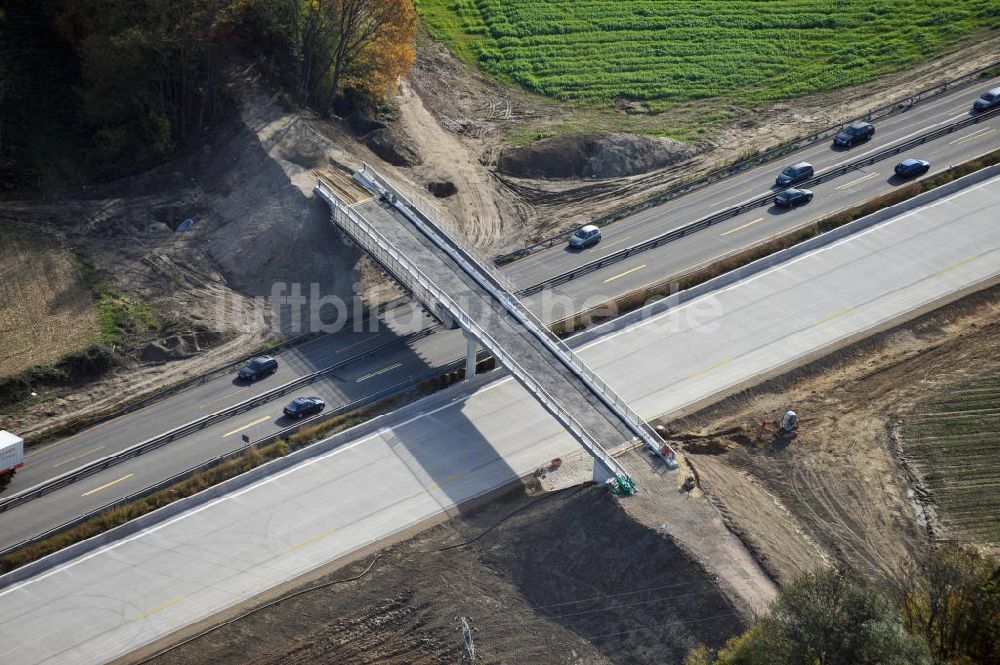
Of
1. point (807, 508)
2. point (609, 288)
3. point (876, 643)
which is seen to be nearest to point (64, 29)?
point (609, 288)

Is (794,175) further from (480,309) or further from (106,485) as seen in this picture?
(106,485)

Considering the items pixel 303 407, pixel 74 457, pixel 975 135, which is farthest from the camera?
pixel 975 135

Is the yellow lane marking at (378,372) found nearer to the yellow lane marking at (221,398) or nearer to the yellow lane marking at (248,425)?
the yellow lane marking at (248,425)

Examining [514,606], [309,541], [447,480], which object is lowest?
[514,606]

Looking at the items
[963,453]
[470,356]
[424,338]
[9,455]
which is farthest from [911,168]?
[9,455]

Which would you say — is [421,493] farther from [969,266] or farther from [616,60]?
[616,60]

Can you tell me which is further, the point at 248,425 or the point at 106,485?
the point at 248,425

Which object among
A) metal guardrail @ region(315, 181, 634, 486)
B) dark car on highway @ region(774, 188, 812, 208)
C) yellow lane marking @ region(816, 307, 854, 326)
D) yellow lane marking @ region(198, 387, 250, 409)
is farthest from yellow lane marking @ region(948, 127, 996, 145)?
yellow lane marking @ region(198, 387, 250, 409)

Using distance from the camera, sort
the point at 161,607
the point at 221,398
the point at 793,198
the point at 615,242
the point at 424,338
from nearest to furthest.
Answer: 1. the point at 161,607
2. the point at 221,398
3. the point at 424,338
4. the point at 615,242
5. the point at 793,198
